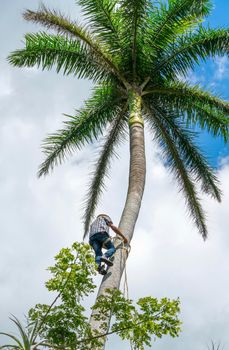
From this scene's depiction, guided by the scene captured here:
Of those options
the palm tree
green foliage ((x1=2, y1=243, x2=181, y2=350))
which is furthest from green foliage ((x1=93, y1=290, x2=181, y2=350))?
the palm tree

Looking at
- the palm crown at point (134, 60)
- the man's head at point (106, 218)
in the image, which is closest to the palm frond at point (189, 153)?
the palm crown at point (134, 60)

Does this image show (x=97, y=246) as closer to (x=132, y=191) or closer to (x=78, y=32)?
(x=132, y=191)

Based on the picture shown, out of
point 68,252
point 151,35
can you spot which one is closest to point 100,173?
point 151,35

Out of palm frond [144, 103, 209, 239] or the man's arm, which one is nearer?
the man's arm

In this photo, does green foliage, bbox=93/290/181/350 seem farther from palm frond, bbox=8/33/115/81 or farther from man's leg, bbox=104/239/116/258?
palm frond, bbox=8/33/115/81

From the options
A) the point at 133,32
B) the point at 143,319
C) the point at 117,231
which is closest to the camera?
the point at 143,319

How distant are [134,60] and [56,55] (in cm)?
201

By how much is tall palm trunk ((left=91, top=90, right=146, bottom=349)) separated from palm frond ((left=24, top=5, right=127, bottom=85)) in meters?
1.04

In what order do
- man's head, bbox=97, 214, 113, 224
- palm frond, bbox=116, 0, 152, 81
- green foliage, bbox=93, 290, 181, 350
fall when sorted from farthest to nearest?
palm frond, bbox=116, 0, 152, 81, man's head, bbox=97, 214, 113, 224, green foliage, bbox=93, 290, 181, 350

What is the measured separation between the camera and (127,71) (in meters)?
13.2

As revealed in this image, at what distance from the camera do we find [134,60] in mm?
12984

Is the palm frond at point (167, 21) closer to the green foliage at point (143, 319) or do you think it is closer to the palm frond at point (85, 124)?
the palm frond at point (85, 124)

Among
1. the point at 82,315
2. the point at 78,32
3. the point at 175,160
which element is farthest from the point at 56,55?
the point at 82,315

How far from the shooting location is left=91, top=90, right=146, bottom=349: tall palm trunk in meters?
8.23
